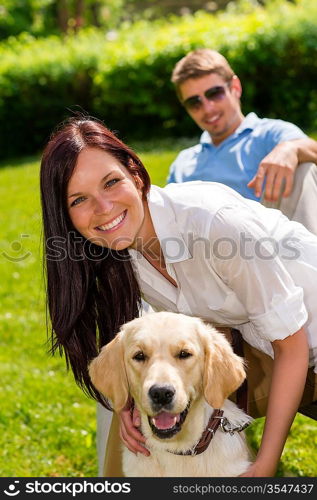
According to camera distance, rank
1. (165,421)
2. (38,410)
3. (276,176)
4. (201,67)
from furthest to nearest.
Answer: (201,67), (38,410), (276,176), (165,421)

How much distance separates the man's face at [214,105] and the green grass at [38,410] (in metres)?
1.46

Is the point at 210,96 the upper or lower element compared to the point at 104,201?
lower

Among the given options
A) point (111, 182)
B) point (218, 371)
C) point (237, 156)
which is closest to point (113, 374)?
point (218, 371)

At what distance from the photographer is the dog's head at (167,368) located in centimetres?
249

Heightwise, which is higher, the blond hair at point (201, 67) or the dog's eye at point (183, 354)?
the blond hair at point (201, 67)

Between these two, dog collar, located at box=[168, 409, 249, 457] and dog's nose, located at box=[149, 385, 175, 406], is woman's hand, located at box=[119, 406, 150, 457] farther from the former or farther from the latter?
dog's nose, located at box=[149, 385, 175, 406]

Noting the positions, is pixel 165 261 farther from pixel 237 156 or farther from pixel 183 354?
pixel 237 156

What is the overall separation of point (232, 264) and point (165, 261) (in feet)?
1.13

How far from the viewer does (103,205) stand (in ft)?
9.74

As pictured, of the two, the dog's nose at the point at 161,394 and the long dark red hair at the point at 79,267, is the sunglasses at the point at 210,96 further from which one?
the dog's nose at the point at 161,394

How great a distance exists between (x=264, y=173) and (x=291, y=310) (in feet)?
3.73

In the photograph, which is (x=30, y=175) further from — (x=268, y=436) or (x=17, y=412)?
(x=268, y=436)

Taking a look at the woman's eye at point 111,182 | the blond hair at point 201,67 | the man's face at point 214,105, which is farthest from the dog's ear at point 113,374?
the blond hair at point 201,67

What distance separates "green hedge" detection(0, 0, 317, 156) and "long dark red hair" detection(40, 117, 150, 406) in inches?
312
